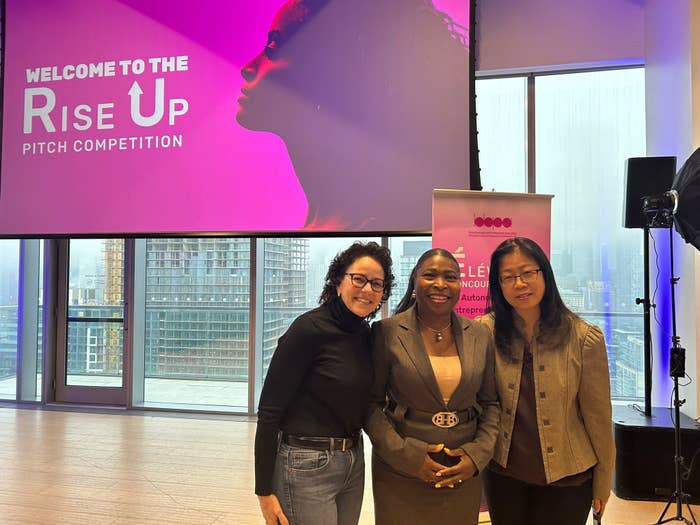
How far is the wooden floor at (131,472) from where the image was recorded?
3078 mm

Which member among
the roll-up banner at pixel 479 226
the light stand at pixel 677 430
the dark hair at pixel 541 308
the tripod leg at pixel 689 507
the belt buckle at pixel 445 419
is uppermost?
the roll-up banner at pixel 479 226

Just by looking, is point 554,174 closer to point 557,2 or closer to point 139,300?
point 557,2

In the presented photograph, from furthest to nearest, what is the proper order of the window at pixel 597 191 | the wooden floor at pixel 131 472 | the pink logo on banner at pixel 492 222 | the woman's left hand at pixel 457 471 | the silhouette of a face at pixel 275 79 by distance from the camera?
the window at pixel 597 191
the silhouette of a face at pixel 275 79
the wooden floor at pixel 131 472
the pink logo on banner at pixel 492 222
the woman's left hand at pixel 457 471

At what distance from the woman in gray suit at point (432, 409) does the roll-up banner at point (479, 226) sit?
129 centimetres

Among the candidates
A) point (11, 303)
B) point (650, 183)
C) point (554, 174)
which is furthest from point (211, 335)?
point (650, 183)

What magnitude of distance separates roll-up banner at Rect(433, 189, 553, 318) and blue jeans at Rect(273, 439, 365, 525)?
5.16 feet

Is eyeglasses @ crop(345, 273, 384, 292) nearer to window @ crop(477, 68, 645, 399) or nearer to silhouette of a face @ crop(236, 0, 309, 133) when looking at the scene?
silhouette of a face @ crop(236, 0, 309, 133)

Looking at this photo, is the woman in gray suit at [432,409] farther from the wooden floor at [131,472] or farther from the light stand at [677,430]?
the light stand at [677,430]

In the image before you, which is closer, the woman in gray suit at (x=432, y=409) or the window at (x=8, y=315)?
the woman in gray suit at (x=432, y=409)

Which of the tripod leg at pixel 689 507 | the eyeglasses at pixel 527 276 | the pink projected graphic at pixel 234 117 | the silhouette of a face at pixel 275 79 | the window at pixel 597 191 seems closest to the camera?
the eyeglasses at pixel 527 276

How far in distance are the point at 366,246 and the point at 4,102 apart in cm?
374

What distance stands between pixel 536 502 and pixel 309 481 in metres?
0.75

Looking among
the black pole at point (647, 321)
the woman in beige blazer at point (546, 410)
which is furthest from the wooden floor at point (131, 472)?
the woman in beige blazer at point (546, 410)

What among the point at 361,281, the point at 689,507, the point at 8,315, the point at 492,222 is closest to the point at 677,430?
the point at 689,507
